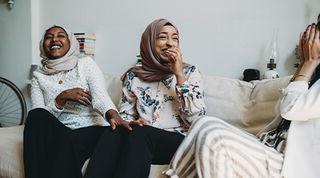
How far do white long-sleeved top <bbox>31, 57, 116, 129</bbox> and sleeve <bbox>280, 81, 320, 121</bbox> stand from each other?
931mm

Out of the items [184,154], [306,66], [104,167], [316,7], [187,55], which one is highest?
[316,7]

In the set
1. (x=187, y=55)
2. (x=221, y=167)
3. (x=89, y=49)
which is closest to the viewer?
(x=221, y=167)

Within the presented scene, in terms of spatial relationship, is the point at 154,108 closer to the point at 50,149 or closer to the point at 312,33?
the point at 50,149

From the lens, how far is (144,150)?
4.63 feet

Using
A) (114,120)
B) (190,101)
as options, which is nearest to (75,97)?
(114,120)

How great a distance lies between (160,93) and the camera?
1.81 metres

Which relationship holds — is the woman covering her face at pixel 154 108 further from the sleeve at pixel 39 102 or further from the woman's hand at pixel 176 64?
the sleeve at pixel 39 102

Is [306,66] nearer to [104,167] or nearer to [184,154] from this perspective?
[184,154]

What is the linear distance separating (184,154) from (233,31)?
1.26m

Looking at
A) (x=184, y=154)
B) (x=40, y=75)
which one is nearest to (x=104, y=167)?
(x=184, y=154)

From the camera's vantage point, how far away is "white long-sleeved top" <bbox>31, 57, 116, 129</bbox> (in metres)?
1.91

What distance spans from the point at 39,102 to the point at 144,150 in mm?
795

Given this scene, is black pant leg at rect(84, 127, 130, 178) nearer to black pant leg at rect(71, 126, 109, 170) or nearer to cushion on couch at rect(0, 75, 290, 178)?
black pant leg at rect(71, 126, 109, 170)

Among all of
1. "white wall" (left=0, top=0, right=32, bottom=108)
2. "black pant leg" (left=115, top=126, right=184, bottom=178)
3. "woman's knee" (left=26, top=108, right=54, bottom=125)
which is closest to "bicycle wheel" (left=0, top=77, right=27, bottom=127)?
"white wall" (left=0, top=0, right=32, bottom=108)
